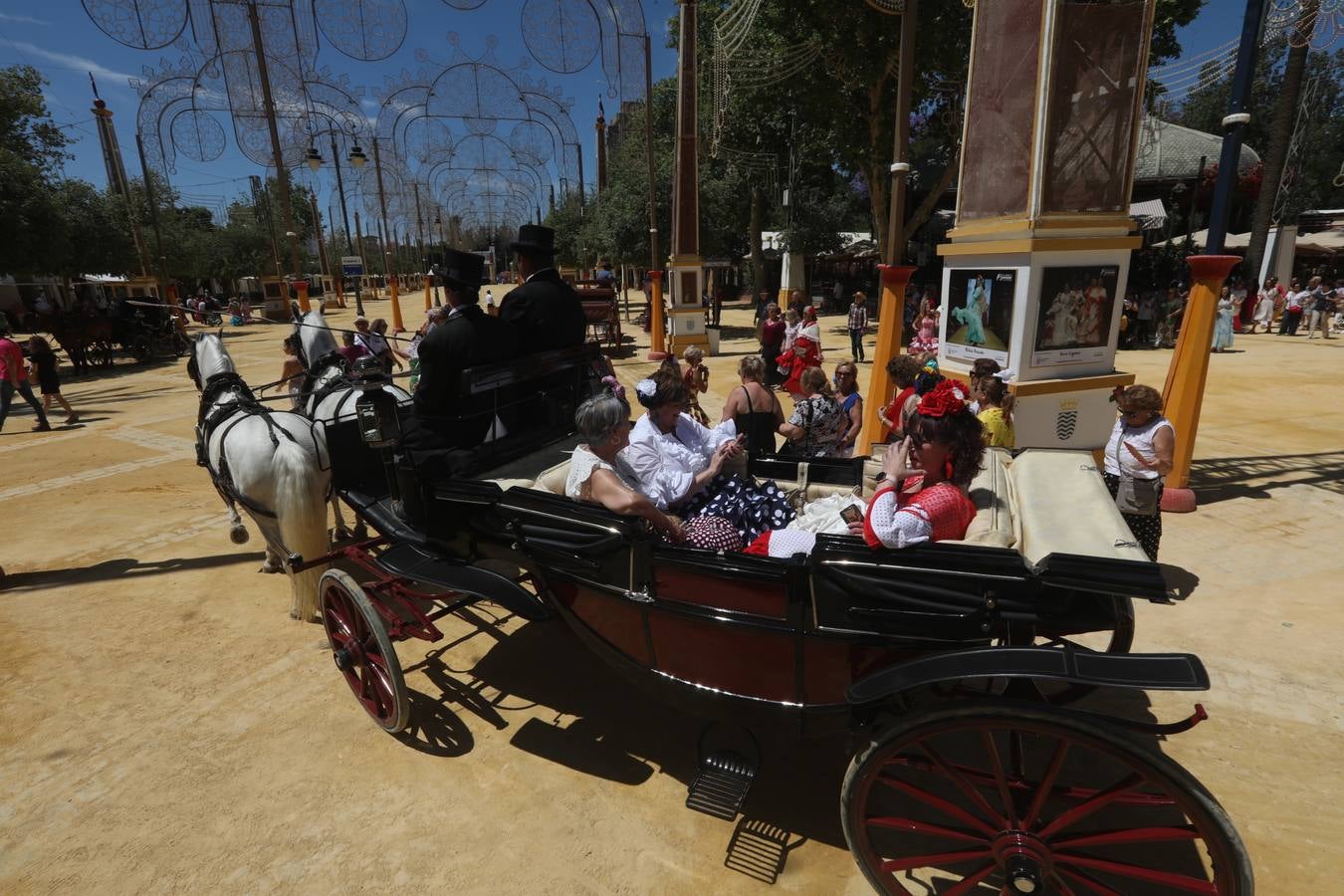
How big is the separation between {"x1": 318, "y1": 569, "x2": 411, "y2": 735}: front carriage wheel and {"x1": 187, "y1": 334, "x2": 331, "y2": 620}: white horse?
2.19ft

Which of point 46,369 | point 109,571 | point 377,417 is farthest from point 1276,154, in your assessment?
point 46,369

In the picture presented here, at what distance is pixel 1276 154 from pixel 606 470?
24675 mm

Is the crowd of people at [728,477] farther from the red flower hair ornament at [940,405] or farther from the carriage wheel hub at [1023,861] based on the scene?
the carriage wheel hub at [1023,861]

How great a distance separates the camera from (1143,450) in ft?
13.7

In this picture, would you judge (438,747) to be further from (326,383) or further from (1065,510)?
(326,383)

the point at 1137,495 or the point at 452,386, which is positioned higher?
the point at 452,386

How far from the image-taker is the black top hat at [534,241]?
4.16 metres

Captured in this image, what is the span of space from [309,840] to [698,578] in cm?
203

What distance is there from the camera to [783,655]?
2322 mm

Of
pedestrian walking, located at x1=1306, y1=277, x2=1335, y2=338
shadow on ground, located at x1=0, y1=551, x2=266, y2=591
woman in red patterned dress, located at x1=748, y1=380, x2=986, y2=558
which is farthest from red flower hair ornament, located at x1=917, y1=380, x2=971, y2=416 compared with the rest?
pedestrian walking, located at x1=1306, y1=277, x2=1335, y2=338

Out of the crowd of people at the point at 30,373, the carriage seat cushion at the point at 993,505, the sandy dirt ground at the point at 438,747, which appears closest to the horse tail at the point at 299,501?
the sandy dirt ground at the point at 438,747

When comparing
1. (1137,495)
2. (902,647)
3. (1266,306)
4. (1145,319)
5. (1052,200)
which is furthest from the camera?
(1266,306)

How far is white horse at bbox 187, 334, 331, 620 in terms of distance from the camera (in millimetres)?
3922

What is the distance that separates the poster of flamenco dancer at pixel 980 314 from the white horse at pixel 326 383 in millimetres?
5184
